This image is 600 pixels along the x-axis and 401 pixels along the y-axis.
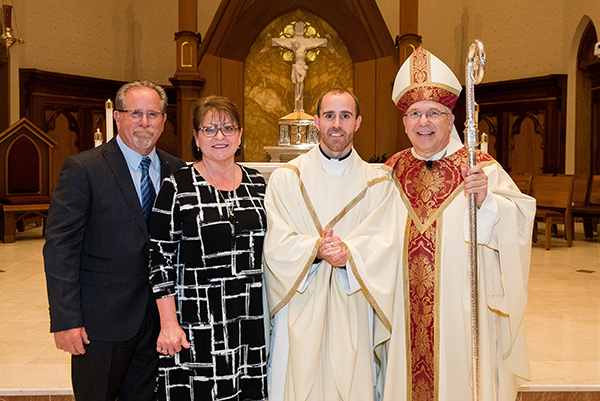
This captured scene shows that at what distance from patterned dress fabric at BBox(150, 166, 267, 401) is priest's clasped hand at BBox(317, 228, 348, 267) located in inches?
14.6

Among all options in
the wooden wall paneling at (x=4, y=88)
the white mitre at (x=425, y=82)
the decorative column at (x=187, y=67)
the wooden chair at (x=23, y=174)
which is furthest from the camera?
the wooden wall paneling at (x=4, y=88)

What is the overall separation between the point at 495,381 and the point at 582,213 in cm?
644

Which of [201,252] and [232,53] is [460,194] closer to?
[201,252]

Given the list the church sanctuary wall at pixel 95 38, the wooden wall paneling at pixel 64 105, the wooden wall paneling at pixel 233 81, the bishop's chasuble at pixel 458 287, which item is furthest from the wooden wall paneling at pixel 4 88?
the bishop's chasuble at pixel 458 287

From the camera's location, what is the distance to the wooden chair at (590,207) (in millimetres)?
7701

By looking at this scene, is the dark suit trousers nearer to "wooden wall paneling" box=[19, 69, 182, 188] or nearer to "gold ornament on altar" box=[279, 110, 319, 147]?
"gold ornament on altar" box=[279, 110, 319, 147]

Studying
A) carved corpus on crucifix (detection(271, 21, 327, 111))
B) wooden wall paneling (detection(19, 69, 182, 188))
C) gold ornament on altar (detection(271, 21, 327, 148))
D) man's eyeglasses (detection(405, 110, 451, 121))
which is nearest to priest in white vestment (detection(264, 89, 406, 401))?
man's eyeglasses (detection(405, 110, 451, 121))

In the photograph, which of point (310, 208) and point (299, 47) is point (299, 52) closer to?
point (299, 47)

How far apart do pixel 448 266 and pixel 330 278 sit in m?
0.56

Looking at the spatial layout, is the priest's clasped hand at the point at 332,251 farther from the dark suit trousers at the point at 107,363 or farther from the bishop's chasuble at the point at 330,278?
the dark suit trousers at the point at 107,363

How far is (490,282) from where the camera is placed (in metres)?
2.38

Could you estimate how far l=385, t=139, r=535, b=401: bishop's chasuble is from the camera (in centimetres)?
228

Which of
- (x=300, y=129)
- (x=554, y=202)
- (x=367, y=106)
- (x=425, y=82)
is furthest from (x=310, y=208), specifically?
(x=367, y=106)

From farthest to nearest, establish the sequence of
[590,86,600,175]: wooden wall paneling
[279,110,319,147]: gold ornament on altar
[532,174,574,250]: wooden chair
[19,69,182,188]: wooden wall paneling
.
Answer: [19,69,182,188]: wooden wall paneling
[590,86,600,175]: wooden wall paneling
[279,110,319,147]: gold ornament on altar
[532,174,574,250]: wooden chair
